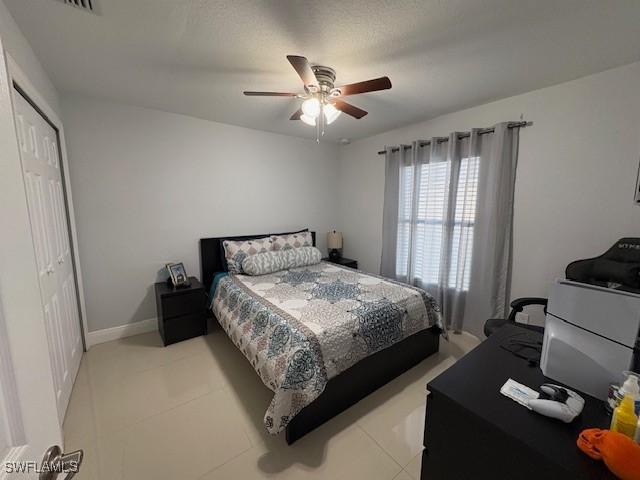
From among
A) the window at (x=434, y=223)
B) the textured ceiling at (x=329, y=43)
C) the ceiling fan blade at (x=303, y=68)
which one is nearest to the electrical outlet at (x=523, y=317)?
the window at (x=434, y=223)

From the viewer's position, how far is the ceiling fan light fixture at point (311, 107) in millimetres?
1884

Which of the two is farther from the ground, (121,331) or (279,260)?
(279,260)

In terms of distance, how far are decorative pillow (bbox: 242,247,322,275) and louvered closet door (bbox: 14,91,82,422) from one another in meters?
1.46

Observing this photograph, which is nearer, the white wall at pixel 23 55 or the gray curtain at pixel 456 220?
the white wall at pixel 23 55

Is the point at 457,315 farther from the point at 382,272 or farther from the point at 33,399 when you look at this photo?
the point at 33,399

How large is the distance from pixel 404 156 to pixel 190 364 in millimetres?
3140

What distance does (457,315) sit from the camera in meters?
2.79

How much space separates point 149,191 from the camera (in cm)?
272

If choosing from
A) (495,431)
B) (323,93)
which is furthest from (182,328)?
(495,431)

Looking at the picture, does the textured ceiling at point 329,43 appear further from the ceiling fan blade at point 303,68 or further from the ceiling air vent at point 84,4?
the ceiling fan blade at point 303,68

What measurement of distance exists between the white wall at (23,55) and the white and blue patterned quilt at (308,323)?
191 cm

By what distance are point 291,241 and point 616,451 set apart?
3065 millimetres

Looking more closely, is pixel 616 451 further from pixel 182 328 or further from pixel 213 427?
pixel 182 328

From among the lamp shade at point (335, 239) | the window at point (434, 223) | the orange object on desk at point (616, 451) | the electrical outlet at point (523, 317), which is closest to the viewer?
the orange object on desk at point (616, 451)
